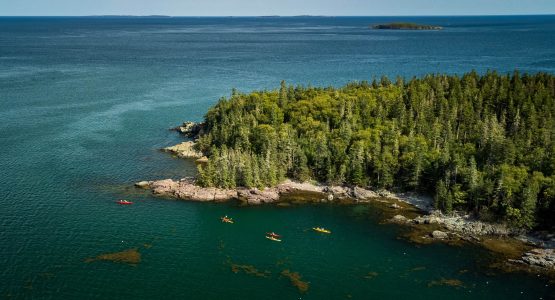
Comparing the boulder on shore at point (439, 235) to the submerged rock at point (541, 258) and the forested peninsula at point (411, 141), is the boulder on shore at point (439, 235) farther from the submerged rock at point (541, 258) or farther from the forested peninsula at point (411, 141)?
the submerged rock at point (541, 258)

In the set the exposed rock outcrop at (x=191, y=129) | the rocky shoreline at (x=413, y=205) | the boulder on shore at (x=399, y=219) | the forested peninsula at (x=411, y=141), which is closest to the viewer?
the rocky shoreline at (x=413, y=205)

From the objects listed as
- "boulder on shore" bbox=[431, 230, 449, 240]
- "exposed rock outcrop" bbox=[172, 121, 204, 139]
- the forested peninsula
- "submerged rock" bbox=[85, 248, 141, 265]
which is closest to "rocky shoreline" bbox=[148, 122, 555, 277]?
"boulder on shore" bbox=[431, 230, 449, 240]

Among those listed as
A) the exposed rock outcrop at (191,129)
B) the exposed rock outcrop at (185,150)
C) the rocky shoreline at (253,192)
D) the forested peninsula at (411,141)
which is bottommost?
the rocky shoreline at (253,192)

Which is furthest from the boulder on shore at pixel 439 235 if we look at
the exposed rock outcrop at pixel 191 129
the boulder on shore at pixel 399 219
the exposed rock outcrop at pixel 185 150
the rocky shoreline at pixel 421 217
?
the exposed rock outcrop at pixel 191 129

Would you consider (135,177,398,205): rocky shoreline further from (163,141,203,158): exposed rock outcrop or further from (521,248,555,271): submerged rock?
(521,248,555,271): submerged rock

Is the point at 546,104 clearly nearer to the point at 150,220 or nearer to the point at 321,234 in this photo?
the point at 321,234

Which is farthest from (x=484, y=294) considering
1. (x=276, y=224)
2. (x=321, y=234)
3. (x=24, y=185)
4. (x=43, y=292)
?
(x=24, y=185)
